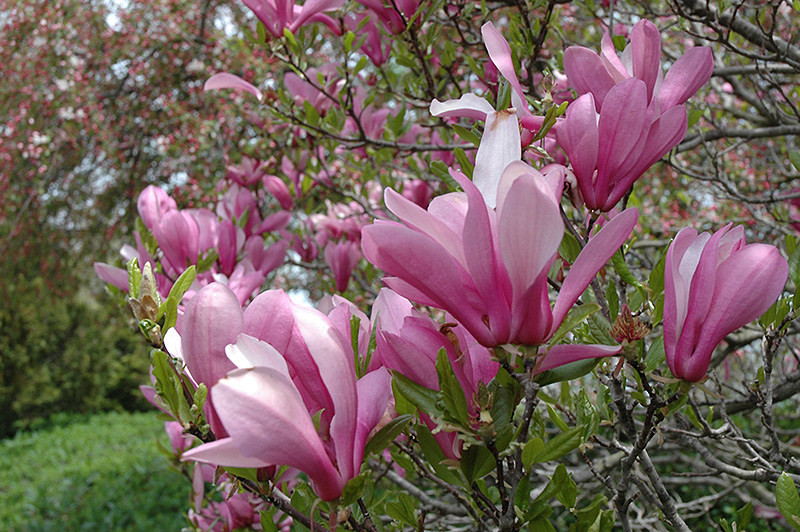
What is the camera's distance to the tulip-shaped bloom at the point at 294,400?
0.43 metres

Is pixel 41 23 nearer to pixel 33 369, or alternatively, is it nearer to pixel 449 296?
pixel 449 296

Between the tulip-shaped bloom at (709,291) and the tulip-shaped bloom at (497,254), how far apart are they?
0.09 m

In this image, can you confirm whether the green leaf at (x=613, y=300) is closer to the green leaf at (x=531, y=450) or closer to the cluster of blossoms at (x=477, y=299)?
the cluster of blossoms at (x=477, y=299)

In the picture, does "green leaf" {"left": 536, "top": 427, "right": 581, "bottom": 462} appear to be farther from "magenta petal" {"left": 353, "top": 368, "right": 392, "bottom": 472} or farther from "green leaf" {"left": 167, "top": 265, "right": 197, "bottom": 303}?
"green leaf" {"left": 167, "top": 265, "right": 197, "bottom": 303}

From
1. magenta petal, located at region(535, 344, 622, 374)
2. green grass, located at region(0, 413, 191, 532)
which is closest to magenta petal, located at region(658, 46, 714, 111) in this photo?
magenta petal, located at region(535, 344, 622, 374)

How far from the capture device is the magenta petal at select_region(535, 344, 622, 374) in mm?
532

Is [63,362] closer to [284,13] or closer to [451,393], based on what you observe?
[284,13]

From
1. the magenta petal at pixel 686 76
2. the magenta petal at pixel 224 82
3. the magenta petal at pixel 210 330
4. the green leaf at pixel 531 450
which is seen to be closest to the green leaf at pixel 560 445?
the green leaf at pixel 531 450

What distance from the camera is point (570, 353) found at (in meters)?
0.54

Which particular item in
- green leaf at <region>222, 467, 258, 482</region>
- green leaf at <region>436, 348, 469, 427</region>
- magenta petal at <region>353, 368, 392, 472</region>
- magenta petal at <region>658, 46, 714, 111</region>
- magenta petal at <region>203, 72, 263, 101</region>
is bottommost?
green leaf at <region>222, 467, 258, 482</region>

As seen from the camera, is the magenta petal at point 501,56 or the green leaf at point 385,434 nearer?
the green leaf at point 385,434

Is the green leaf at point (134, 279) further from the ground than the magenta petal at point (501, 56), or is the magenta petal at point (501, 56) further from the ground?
the magenta petal at point (501, 56)

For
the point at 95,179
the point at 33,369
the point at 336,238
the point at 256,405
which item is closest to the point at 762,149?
the point at 336,238

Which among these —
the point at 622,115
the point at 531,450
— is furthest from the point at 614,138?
the point at 531,450
